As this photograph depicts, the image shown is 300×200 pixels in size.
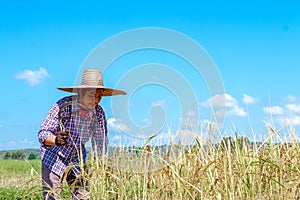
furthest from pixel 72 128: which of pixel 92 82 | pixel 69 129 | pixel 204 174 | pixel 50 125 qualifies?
pixel 204 174

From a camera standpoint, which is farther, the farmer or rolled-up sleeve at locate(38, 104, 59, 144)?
the farmer

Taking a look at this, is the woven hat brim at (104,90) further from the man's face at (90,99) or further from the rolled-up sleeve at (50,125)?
the rolled-up sleeve at (50,125)

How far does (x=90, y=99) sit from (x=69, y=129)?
328 millimetres

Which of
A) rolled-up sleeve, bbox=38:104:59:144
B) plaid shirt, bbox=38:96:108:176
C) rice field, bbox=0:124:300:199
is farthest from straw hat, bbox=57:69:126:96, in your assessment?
rice field, bbox=0:124:300:199

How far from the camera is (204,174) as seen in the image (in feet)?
11.2

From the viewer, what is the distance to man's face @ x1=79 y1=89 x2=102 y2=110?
417 cm

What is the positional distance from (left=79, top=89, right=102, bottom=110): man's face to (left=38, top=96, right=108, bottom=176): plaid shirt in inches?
2.6

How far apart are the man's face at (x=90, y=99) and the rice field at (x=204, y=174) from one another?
1.63ft

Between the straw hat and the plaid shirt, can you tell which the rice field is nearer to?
the plaid shirt

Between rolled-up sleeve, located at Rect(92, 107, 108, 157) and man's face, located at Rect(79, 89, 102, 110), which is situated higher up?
man's face, located at Rect(79, 89, 102, 110)

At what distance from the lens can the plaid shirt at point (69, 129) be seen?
407 centimetres

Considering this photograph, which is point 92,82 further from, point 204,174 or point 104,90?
point 204,174

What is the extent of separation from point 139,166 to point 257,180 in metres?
1.21

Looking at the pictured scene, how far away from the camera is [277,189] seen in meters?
3.26
